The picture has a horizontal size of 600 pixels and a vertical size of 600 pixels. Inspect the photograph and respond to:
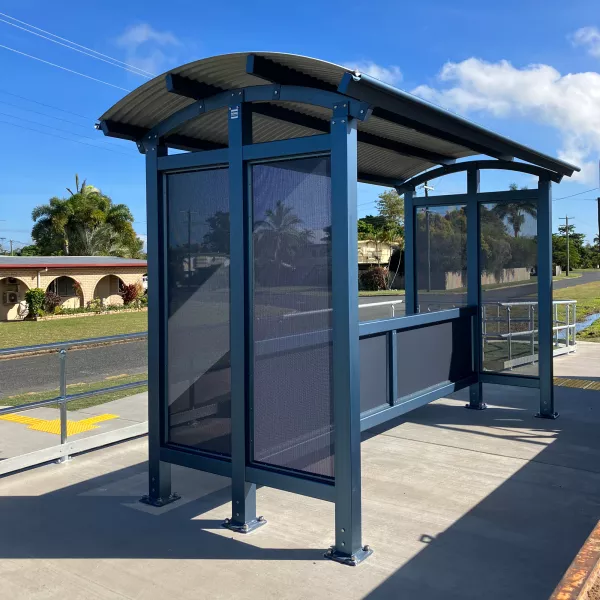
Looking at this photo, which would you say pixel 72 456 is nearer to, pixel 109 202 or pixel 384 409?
pixel 384 409

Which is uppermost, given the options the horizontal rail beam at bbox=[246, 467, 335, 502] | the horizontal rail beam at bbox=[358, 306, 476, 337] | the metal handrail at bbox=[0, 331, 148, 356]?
the horizontal rail beam at bbox=[358, 306, 476, 337]

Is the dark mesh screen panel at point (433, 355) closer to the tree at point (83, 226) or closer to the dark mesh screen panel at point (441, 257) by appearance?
the dark mesh screen panel at point (441, 257)

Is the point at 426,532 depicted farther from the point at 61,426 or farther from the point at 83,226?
the point at 83,226

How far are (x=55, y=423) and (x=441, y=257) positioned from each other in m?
4.88

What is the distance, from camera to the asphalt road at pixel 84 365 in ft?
26.0

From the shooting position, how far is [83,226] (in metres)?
40.6

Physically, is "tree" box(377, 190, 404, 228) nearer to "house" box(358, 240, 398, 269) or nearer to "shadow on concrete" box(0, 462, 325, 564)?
"house" box(358, 240, 398, 269)

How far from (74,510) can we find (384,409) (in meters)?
2.60

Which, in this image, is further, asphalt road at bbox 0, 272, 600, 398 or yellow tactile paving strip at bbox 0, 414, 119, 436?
asphalt road at bbox 0, 272, 600, 398

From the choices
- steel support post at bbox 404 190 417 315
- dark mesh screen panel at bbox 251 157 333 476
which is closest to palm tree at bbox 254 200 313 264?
dark mesh screen panel at bbox 251 157 333 476

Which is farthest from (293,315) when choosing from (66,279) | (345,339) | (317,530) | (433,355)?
(66,279)

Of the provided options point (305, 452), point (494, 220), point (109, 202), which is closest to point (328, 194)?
point (305, 452)

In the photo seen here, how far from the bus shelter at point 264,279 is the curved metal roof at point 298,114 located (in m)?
0.01

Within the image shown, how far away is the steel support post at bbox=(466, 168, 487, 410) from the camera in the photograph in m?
7.68
